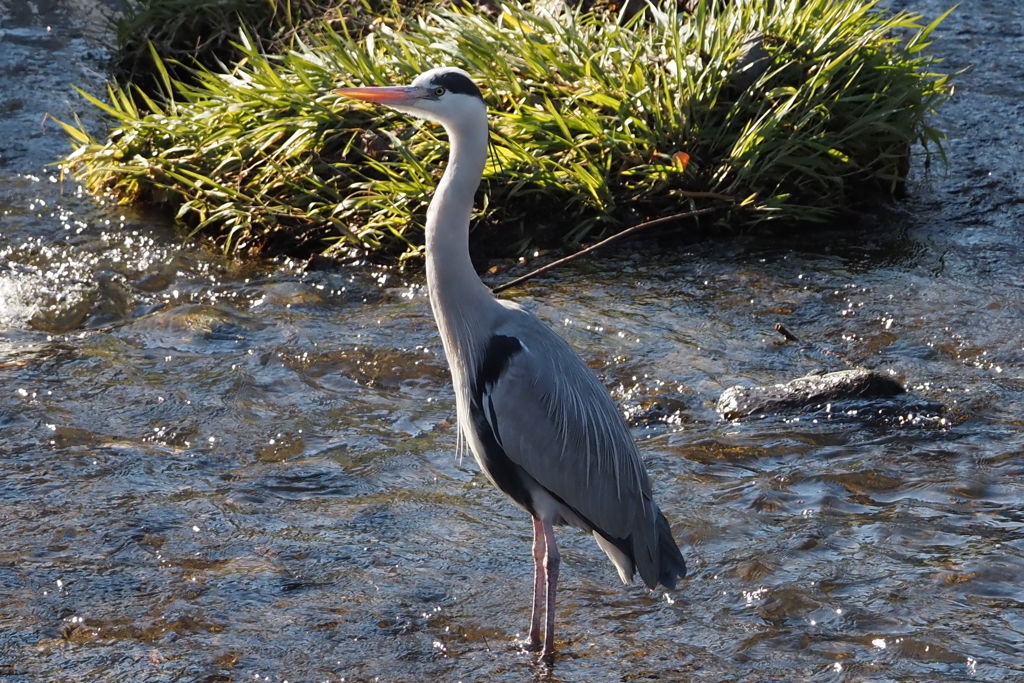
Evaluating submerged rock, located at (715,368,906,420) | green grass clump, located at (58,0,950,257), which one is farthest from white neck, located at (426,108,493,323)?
green grass clump, located at (58,0,950,257)

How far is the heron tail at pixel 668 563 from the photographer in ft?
12.4

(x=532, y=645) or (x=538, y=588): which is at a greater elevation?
(x=538, y=588)

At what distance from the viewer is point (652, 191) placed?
682 cm

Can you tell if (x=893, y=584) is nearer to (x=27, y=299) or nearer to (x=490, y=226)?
(x=490, y=226)

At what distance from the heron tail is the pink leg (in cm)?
34

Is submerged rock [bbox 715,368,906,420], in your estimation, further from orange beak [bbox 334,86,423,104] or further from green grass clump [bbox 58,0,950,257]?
orange beak [bbox 334,86,423,104]

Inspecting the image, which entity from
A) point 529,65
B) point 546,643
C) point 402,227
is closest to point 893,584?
point 546,643

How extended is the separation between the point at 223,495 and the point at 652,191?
3.33 m

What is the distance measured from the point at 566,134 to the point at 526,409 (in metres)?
3.42

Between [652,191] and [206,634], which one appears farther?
[652,191]

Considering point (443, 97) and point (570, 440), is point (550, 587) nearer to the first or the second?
point (570, 440)

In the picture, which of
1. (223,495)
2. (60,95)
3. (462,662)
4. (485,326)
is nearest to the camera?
(462,662)

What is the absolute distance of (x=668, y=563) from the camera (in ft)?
12.4

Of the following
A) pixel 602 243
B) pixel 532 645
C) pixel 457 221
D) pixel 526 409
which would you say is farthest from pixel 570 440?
pixel 602 243
